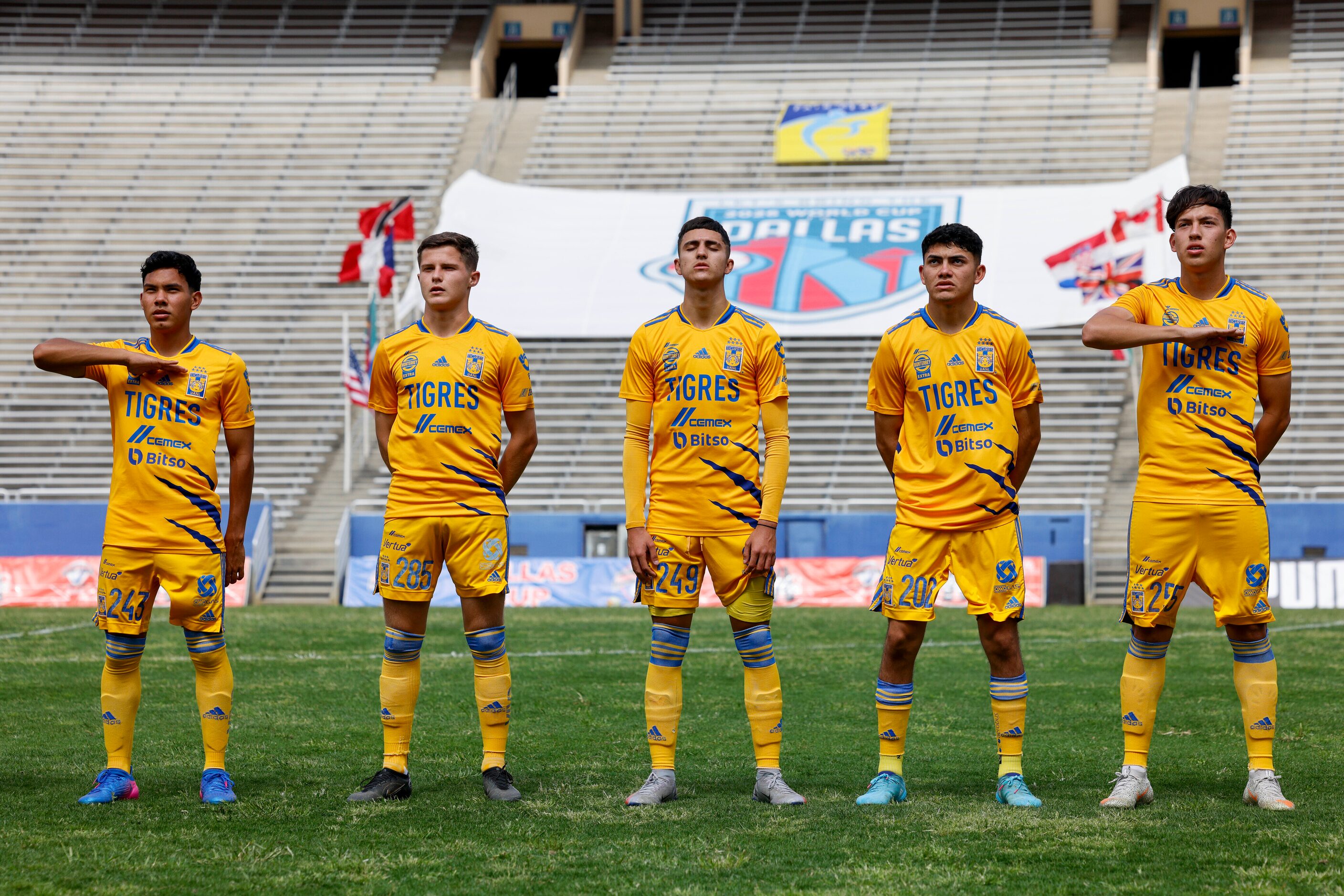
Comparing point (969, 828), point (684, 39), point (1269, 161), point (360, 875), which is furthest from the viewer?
point (684, 39)

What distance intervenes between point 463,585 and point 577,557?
47.1 feet

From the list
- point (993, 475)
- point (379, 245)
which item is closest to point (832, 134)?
point (379, 245)

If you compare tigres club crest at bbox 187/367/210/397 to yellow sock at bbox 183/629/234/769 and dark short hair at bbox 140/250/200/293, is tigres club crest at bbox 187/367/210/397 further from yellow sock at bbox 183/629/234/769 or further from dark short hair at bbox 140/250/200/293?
yellow sock at bbox 183/629/234/769

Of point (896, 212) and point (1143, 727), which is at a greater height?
point (896, 212)

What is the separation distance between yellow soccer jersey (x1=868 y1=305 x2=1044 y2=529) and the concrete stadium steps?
60.1 ft

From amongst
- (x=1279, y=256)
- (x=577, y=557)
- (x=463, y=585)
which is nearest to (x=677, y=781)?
(x=463, y=585)

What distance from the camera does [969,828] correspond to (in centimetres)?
Result: 525

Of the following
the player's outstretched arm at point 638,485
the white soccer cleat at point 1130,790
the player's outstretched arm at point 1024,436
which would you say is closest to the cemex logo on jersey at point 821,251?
the player's outstretched arm at point 638,485

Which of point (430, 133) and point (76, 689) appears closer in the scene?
point (76, 689)

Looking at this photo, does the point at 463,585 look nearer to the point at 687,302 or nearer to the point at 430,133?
the point at 687,302

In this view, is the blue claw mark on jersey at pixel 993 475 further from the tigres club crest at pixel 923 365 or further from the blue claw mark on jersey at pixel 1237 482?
the blue claw mark on jersey at pixel 1237 482

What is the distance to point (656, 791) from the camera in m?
5.89

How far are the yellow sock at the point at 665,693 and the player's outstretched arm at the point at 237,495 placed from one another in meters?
1.94

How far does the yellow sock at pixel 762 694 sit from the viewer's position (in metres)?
6.02
